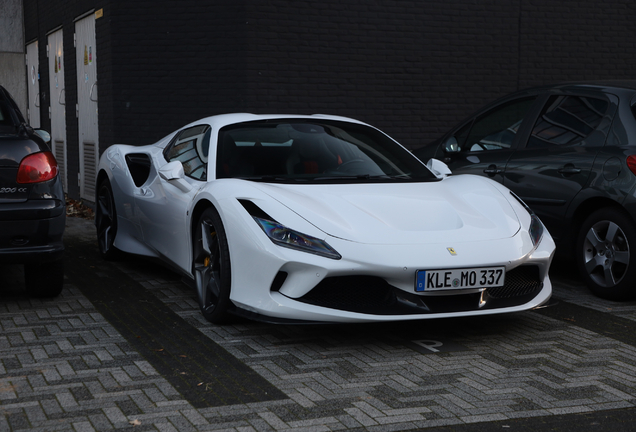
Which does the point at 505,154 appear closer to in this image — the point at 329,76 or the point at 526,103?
the point at 526,103

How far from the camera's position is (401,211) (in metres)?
4.55

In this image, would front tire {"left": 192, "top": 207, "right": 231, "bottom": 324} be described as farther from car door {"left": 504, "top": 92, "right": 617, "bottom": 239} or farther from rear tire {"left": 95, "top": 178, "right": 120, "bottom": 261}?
car door {"left": 504, "top": 92, "right": 617, "bottom": 239}

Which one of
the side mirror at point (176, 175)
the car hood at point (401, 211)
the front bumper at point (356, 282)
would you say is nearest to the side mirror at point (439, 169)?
the car hood at point (401, 211)

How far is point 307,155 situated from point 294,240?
1.23 meters

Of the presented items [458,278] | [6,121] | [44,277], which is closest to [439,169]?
[458,278]

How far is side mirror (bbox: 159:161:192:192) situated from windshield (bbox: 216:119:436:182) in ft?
0.99

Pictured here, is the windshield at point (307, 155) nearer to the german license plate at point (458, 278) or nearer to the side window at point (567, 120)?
the german license plate at point (458, 278)

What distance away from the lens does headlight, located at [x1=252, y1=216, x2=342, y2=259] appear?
4.16 metres

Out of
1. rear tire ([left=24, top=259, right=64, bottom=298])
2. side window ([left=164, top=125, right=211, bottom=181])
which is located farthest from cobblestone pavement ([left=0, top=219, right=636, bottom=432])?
side window ([left=164, top=125, right=211, bottom=181])

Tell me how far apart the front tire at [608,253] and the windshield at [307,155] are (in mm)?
1316

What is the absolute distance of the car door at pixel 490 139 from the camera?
649 centimetres

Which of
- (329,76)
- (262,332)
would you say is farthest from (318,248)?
(329,76)

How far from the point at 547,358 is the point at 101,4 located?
318 inches

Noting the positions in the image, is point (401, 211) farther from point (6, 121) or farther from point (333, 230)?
point (6, 121)
